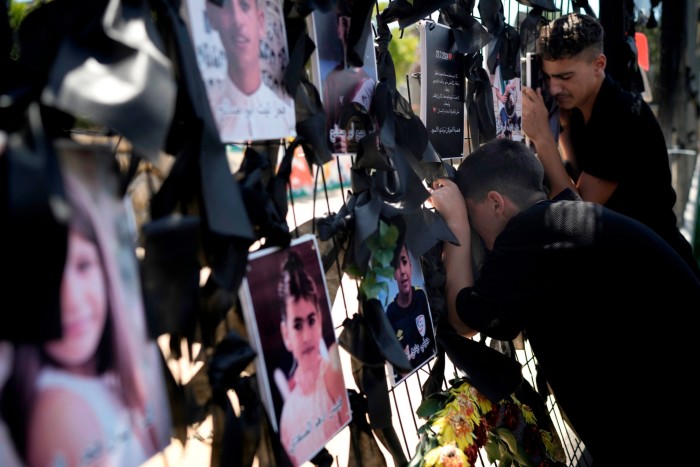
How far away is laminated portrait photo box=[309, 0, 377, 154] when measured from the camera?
4.04 feet

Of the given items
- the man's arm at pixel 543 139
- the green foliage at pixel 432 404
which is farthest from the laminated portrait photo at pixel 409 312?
the man's arm at pixel 543 139

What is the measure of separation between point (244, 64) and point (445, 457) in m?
0.84

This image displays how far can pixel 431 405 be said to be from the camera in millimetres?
1582

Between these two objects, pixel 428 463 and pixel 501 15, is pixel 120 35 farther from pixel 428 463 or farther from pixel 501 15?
pixel 501 15

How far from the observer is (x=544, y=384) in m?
2.14

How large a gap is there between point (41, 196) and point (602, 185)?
2187mm

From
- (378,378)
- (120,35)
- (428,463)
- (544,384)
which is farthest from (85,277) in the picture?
(544,384)

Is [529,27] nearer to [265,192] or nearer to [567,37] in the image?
[567,37]

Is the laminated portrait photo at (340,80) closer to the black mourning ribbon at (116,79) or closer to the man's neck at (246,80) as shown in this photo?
the man's neck at (246,80)

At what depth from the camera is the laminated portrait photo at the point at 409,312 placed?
54.8 inches

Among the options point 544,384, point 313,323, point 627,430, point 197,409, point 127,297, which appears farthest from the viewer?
point 544,384

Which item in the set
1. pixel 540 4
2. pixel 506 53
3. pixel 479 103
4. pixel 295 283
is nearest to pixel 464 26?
pixel 479 103

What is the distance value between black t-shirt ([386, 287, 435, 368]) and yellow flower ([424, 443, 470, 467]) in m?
0.17

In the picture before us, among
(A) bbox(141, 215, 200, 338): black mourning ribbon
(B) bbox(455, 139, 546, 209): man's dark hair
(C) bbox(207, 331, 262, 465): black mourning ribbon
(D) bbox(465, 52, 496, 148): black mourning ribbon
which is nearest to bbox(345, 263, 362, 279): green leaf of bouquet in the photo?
(C) bbox(207, 331, 262, 465): black mourning ribbon
